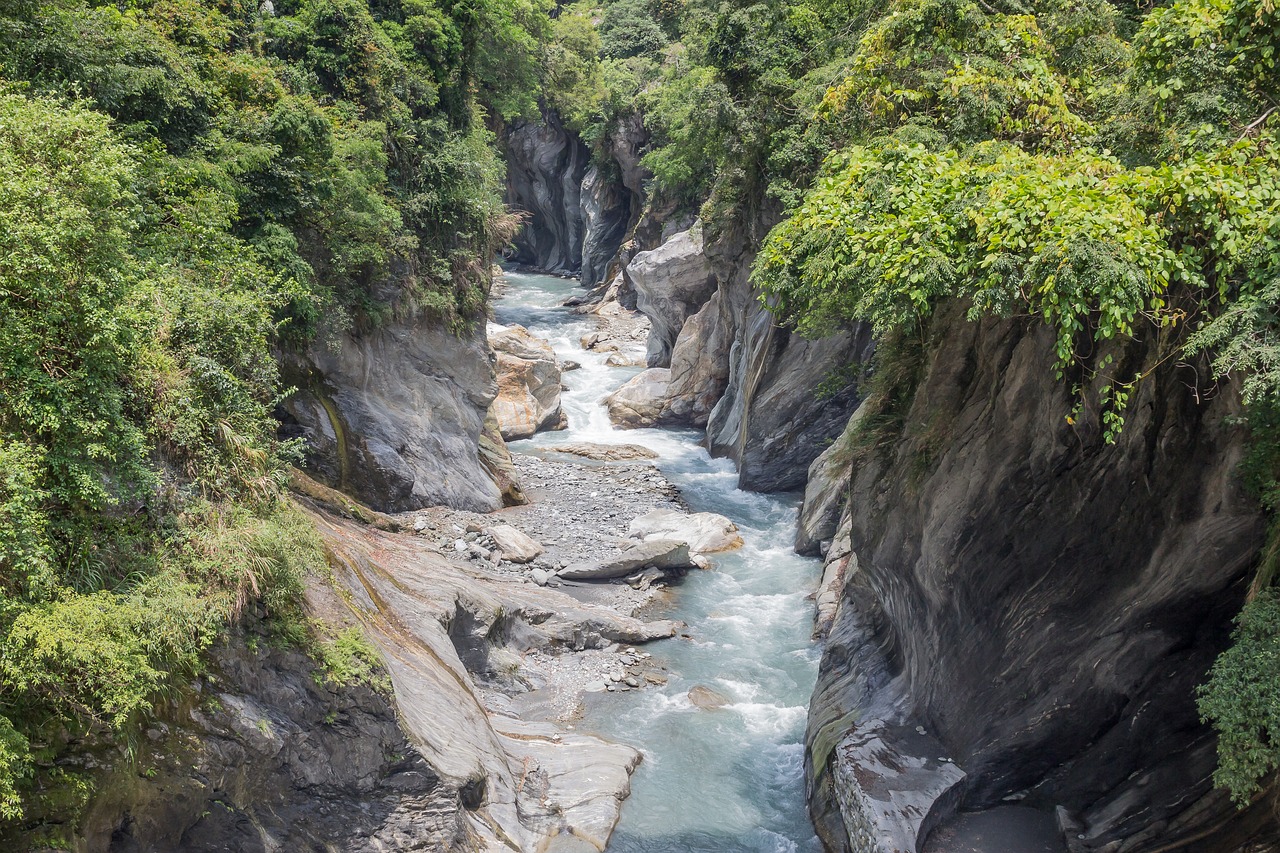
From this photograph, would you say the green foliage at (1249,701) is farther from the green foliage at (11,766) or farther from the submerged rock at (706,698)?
the green foliage at (11,766)

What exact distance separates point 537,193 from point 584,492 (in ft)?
128

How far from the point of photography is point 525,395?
99.3ft

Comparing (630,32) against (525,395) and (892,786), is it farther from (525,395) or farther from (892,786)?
(892,786)

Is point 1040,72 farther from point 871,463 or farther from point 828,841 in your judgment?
point 828,841

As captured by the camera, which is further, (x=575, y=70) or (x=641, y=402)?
(x=575, y=70)

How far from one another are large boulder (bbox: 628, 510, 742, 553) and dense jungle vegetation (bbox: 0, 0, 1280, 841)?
7.63 meters

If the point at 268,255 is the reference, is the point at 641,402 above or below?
below

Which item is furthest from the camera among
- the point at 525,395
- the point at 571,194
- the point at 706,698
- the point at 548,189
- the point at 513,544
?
the point at 548,189

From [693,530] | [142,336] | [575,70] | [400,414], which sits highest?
[575,70]

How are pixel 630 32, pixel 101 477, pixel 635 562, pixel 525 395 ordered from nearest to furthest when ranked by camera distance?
1. pixel 101 477
2. pixel 635 562
3. pixel 525 395
4. pixel 630 32

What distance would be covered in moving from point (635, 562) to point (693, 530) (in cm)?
258

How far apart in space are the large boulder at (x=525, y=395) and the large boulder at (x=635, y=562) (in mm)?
10782

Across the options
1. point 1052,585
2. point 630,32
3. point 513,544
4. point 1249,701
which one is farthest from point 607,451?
point 630,32

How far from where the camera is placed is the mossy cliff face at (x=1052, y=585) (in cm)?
808
